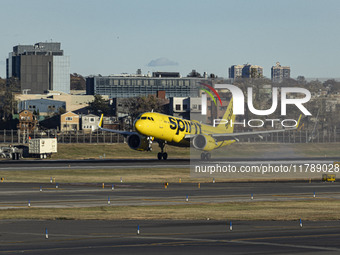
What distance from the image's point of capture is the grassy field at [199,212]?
137 ft

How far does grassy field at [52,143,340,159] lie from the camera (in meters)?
94.8

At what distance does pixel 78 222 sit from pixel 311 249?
15409 millimetres

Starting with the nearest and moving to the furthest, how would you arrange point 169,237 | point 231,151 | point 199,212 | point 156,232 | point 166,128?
point 169,237, point 156,232, point 199,212, point 166,128, point 231,151

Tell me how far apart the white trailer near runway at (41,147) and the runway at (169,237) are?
68046mm

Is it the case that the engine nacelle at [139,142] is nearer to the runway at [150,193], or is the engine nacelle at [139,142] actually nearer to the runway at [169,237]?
the runway at [150,193]

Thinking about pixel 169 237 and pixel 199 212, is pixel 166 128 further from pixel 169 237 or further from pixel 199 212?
pixel 169 237

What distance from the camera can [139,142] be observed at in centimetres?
9069

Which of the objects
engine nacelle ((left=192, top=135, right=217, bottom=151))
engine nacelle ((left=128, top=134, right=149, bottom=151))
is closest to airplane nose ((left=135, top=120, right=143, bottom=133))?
engine nacelle ((left=128, top=134, right=149, bottom=151))

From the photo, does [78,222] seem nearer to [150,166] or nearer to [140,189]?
[140,189]

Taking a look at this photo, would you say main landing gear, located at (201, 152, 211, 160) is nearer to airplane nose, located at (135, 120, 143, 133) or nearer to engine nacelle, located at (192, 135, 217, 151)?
engine nacelle, located at (192, 135, 217, 151)

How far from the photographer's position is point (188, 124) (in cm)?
9212

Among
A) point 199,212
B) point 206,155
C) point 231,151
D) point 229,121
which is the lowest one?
point 199,212

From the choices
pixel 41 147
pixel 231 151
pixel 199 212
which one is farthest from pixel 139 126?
pixel 199 212

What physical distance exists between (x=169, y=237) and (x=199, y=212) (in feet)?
36.6
